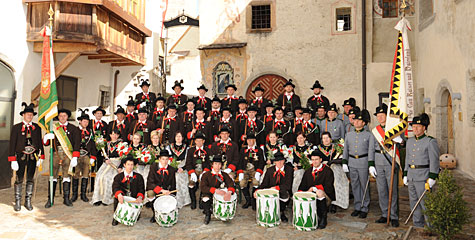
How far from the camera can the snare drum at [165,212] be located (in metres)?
6.39

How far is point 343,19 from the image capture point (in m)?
15.4

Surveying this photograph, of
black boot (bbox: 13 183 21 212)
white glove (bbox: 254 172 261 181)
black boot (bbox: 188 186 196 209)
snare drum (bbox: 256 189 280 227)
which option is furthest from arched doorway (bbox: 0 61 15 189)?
snare drum (bbox: 256 189 280 227)

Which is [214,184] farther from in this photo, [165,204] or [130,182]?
[130,182]

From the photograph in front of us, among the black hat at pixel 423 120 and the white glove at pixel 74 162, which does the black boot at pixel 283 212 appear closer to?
the black hat at pixel 423 120

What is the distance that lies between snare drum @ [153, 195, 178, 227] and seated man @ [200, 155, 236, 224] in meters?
0.59

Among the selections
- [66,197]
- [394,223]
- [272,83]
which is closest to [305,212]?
[394,223]

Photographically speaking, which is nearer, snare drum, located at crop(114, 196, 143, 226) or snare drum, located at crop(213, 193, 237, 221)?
snare drum, located at crop(114, 196, 143, 226)

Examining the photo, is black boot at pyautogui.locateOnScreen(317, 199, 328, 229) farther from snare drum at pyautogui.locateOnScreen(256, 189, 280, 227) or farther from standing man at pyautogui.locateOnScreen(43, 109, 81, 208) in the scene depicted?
standing man at pyautogui.locateOnScreen(43, 109, 81, 208)

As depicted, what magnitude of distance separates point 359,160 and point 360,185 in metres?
0.53

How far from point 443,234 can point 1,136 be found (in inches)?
397

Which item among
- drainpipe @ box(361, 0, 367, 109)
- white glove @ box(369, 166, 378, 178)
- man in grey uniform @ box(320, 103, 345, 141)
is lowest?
white glove @ box(369, 166, 378, 178)

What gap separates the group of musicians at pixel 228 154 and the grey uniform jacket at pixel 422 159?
0.05ft

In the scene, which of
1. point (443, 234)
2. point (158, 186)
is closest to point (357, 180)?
point (443, 234)

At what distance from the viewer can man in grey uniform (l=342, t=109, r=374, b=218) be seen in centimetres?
709
